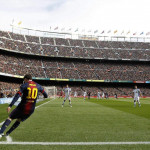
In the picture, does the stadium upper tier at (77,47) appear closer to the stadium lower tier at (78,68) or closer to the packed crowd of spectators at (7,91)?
the stadium lower tier at (78,68)

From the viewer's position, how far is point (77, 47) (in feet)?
256

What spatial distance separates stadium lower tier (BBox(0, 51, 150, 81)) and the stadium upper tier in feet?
8.83

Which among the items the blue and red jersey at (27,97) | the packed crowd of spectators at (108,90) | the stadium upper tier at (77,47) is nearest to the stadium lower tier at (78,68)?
the stadium upper tier at (77,47)

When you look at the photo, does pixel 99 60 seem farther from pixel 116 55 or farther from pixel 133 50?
pixel 133 50

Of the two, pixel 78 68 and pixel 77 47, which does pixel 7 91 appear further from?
pixel 77 47

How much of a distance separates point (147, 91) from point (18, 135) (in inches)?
2713

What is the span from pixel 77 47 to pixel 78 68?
8364mm

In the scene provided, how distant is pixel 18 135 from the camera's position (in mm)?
7363

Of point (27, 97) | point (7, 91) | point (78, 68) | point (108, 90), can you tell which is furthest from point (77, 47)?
point (27, 97)

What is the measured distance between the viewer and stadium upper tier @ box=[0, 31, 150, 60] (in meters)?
69.7

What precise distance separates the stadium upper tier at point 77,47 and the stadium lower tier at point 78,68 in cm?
269

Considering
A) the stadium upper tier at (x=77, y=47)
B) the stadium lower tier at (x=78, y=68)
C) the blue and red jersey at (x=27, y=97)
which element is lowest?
the blue and red jersey at (x=27, y=97)

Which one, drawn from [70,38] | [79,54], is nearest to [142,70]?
[79,54]

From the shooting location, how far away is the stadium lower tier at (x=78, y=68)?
216ft
